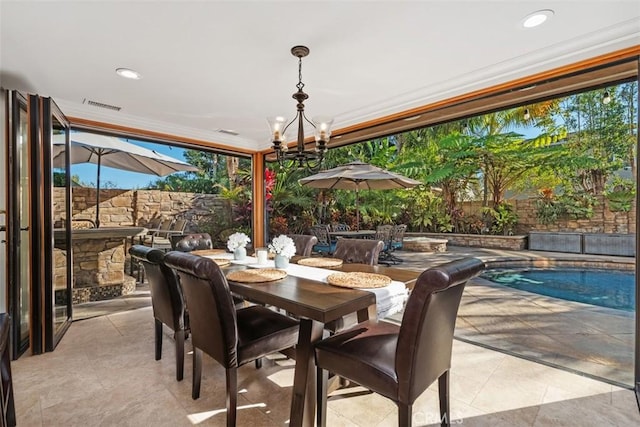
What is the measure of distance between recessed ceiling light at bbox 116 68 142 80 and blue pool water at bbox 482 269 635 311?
5790 millimetres

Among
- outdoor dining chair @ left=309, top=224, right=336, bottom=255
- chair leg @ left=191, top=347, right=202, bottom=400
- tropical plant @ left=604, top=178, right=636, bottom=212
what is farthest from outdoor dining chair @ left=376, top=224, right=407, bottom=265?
tropical plant @ left=604, top=178, right=636, bottom=212

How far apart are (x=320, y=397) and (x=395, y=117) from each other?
9.53 feet

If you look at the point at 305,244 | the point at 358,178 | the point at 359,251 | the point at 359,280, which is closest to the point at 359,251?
the point at 359,251

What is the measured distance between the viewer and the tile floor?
1852mm

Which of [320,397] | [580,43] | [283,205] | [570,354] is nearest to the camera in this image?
[320,397]

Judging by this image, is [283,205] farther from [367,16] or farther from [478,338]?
[367,16]

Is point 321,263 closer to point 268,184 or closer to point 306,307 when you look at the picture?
point 306,307

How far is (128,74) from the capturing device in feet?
9.18

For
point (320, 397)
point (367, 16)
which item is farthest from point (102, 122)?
point (320, 397)

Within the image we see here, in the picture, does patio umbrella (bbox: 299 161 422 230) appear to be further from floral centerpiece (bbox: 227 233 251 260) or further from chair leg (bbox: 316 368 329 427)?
chair leg (bbox: 316 368 329 427)

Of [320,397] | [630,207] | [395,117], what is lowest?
[320,397]

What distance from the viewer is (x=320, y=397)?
1.70m

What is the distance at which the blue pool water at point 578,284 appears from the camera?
4.61 metres

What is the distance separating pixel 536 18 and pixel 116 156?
19.3 ft
